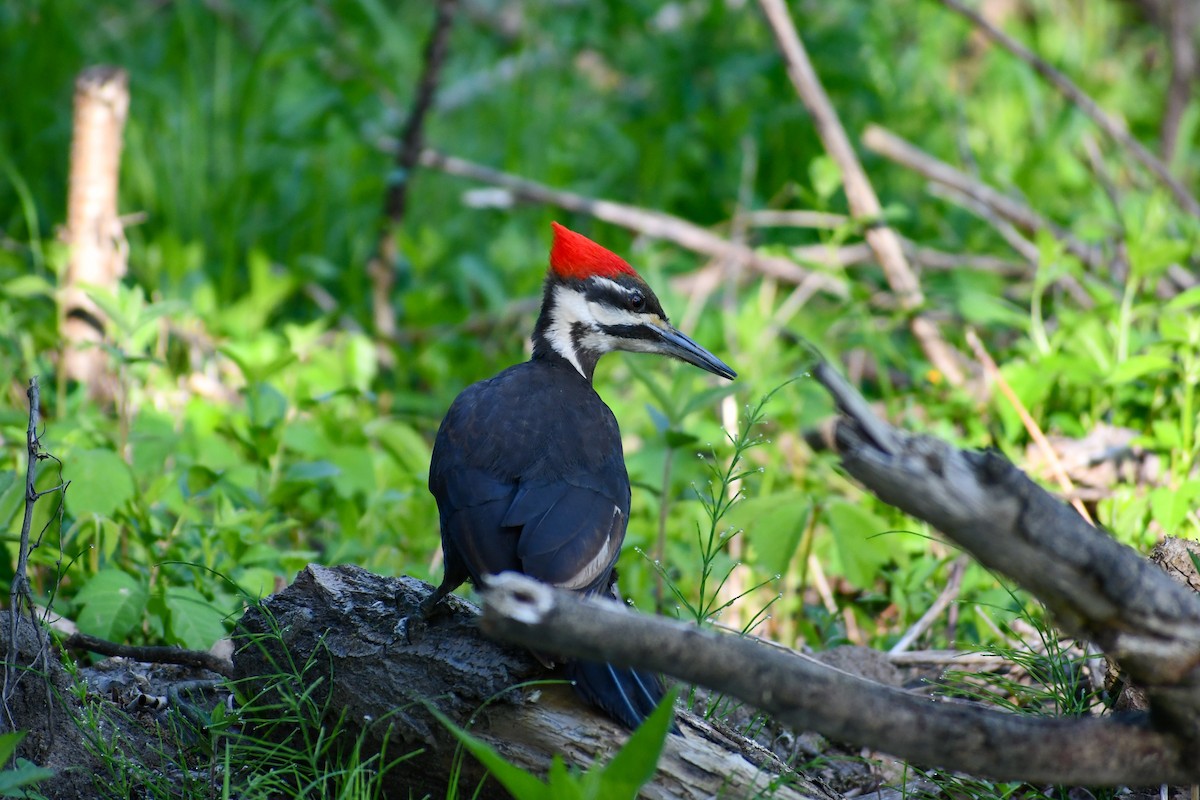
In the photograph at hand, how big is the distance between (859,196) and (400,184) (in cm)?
217

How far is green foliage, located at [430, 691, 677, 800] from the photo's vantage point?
187cm

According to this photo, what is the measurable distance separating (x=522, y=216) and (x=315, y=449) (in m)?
3.03

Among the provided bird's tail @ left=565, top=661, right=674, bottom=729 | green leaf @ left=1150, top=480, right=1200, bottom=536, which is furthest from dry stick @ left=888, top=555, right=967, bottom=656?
bird's tail @ left=565, top=661, right=674, bottom=729

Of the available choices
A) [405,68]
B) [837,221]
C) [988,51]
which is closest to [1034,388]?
[837,221]

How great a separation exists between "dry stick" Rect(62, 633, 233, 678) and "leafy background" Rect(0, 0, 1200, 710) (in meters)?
0.08

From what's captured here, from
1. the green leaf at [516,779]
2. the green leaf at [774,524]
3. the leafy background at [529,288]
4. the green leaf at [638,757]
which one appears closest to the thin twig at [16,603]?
the leafy background at [529,288]

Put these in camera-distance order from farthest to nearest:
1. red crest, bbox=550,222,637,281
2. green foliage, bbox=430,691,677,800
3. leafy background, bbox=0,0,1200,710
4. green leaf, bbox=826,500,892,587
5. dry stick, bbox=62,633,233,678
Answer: red crest, bbox=550,222,637,281 < leafy background, bbox=0,0,1200,710 < green leaf, bbox=826,500,892,587 < dry stick, bbox=62,633,233,678 < green foliage, bbox=430,691,677,800

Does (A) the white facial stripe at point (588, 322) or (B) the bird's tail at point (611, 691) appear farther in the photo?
(A) the white facial stripe at point (588, 322)

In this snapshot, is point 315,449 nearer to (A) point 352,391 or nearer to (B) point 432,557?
(A) point 352,391

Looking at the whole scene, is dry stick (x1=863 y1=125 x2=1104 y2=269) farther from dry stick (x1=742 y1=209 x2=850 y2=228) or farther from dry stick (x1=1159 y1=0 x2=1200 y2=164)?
dry stick (x1=1159 y1=0 x2=1200 y2=164)

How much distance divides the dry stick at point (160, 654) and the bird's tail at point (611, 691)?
96cm

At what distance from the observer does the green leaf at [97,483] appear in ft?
10.7

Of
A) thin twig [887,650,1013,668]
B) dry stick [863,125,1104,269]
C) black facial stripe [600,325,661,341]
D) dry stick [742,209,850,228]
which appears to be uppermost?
dry stick [863,125,1104,269]

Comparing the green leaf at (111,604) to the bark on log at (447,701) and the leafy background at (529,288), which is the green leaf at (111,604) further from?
the bark on log at (447,701)
